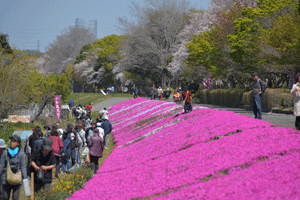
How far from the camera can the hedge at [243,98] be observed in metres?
28.0

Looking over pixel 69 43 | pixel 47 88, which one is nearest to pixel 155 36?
pixel 47 88

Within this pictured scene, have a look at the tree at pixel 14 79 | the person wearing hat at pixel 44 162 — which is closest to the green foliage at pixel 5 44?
the tree at pixel 14 79

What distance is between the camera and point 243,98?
36312 millimetres

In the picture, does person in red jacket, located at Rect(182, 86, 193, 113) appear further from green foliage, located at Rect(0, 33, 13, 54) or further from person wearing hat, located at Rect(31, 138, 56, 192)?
green foliage, located at Rect(0, 33, 13, 54)

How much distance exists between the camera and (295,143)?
10.0 metres

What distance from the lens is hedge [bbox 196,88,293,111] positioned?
2797cm

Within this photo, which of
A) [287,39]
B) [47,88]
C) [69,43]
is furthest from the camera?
[69,43]

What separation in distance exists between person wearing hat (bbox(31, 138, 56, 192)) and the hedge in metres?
20.7

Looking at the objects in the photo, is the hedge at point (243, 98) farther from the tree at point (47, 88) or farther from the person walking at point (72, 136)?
the tree at point (47, 88)

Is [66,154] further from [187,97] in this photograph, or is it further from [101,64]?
[101,64]

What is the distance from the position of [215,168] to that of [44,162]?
4257 millimetres

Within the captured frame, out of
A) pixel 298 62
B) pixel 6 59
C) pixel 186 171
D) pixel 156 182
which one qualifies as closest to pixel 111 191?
pixel 156 182

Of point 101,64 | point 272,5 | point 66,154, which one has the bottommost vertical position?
point 66,154

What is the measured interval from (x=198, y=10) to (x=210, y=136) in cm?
5643
